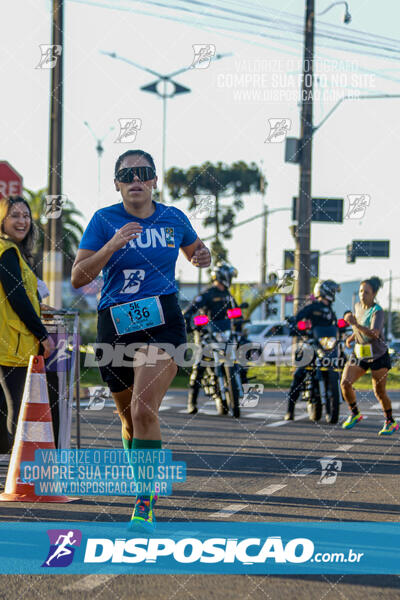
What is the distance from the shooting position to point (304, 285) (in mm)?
20250

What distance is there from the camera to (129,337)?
215 inches

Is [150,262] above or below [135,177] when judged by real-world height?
below

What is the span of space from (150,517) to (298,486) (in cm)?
221

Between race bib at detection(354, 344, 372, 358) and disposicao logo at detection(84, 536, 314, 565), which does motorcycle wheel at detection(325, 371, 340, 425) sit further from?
disposicao logo at detection(84, 536, 314, 565)

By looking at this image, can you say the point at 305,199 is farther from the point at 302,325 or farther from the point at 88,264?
the point at 88,264

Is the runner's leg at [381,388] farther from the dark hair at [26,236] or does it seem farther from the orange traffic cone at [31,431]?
the orange traffic cone at [31,431]

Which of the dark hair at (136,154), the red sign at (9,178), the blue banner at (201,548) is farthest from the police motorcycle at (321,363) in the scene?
the dark hair at (136,154)

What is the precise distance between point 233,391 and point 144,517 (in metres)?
7.98

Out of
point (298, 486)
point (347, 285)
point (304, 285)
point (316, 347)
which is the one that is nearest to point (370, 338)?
point (316, 347)

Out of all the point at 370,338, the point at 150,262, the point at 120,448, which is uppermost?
the point at 150,262

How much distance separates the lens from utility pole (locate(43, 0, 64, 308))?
16.4 metres

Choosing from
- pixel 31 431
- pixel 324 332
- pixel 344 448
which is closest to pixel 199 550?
pixel 31 431

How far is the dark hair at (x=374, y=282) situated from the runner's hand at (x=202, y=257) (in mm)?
5695

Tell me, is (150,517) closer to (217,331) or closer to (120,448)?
(120,448)
